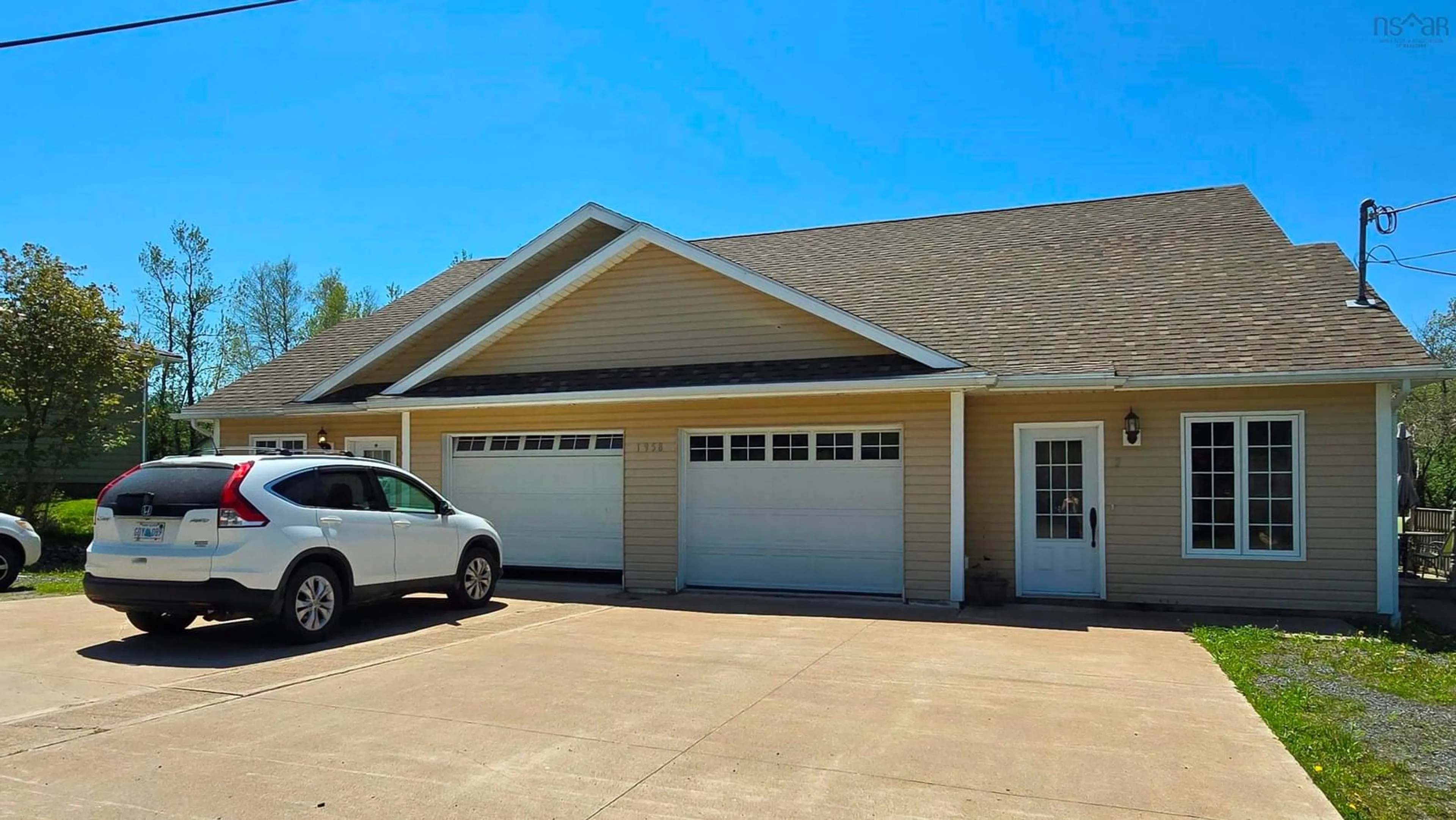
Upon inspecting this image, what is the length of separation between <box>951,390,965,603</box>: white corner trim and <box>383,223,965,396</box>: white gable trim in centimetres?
55

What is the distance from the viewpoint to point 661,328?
43.0ft

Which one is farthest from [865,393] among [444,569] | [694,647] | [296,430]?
[296,430]

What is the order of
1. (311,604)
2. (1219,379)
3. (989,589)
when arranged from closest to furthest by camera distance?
(311,604) < (1219,379) < (989,589)

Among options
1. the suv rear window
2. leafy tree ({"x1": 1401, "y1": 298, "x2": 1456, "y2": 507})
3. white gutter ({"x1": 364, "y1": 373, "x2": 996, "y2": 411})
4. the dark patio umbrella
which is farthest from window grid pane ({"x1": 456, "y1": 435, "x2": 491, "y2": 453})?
leafy tree ({"x1": 1401, "y1": 298, "x2": 1456, "y2": 507})

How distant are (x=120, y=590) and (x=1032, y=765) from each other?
7.08 metres

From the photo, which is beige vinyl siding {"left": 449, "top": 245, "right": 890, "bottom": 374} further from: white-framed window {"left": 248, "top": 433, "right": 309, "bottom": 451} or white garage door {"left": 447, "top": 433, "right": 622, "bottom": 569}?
white-framed window {"left": 248, "top": 433, "right": 309, "bottom": 451}

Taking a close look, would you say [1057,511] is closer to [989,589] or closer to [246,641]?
[989,589]

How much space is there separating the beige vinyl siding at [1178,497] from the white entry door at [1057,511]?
0.13m

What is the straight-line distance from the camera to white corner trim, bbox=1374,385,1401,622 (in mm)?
10227

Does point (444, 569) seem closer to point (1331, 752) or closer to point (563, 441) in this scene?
point (563, 441)

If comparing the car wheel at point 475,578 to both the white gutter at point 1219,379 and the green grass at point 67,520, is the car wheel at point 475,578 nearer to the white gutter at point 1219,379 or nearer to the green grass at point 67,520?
the white gutter at point 1219,379

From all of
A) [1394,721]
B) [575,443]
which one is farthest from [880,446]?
[1394,721]

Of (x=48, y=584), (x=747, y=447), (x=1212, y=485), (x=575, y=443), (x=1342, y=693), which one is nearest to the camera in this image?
(x=1342, y=693)

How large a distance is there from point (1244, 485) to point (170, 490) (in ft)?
35.0
